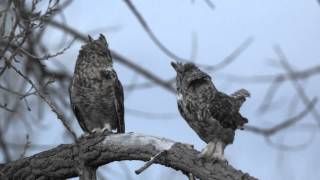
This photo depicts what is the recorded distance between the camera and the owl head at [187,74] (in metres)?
5.33

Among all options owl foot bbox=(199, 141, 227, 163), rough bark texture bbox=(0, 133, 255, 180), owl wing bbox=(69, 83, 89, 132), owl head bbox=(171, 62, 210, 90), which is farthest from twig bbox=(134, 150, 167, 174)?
owl wing bbox=(69, 83, 89, 132)

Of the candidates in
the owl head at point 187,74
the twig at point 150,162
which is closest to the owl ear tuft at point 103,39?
the owl head at point 187,74

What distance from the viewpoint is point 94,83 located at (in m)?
6.45

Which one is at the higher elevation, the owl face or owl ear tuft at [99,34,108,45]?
owl ear tuft at [99,34,108,45]

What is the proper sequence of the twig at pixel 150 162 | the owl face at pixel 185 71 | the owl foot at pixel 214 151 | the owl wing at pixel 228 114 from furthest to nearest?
the owl face at pixel 185 71
the owl wing at pixel 228 114
the owl foot at pixel 214 151
the twig at pixel 150 162

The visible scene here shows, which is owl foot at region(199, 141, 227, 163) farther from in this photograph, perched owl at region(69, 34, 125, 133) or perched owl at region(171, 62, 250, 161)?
perched owl at region(69, 34, 125, 133)

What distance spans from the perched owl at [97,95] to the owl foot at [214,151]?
1.59 meters

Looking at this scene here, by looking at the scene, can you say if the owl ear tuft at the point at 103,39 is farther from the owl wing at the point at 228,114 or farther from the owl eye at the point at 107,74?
the owl wing at the point at 228,114

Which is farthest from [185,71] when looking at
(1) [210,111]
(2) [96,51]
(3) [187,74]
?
(2) [96,51]

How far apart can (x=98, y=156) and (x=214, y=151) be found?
771 millimetres

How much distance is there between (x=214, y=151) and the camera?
15.9 feet

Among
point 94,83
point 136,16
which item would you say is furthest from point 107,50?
point 136,16

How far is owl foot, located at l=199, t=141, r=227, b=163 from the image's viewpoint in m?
4.64

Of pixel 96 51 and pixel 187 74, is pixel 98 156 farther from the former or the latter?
pixel 96 51
